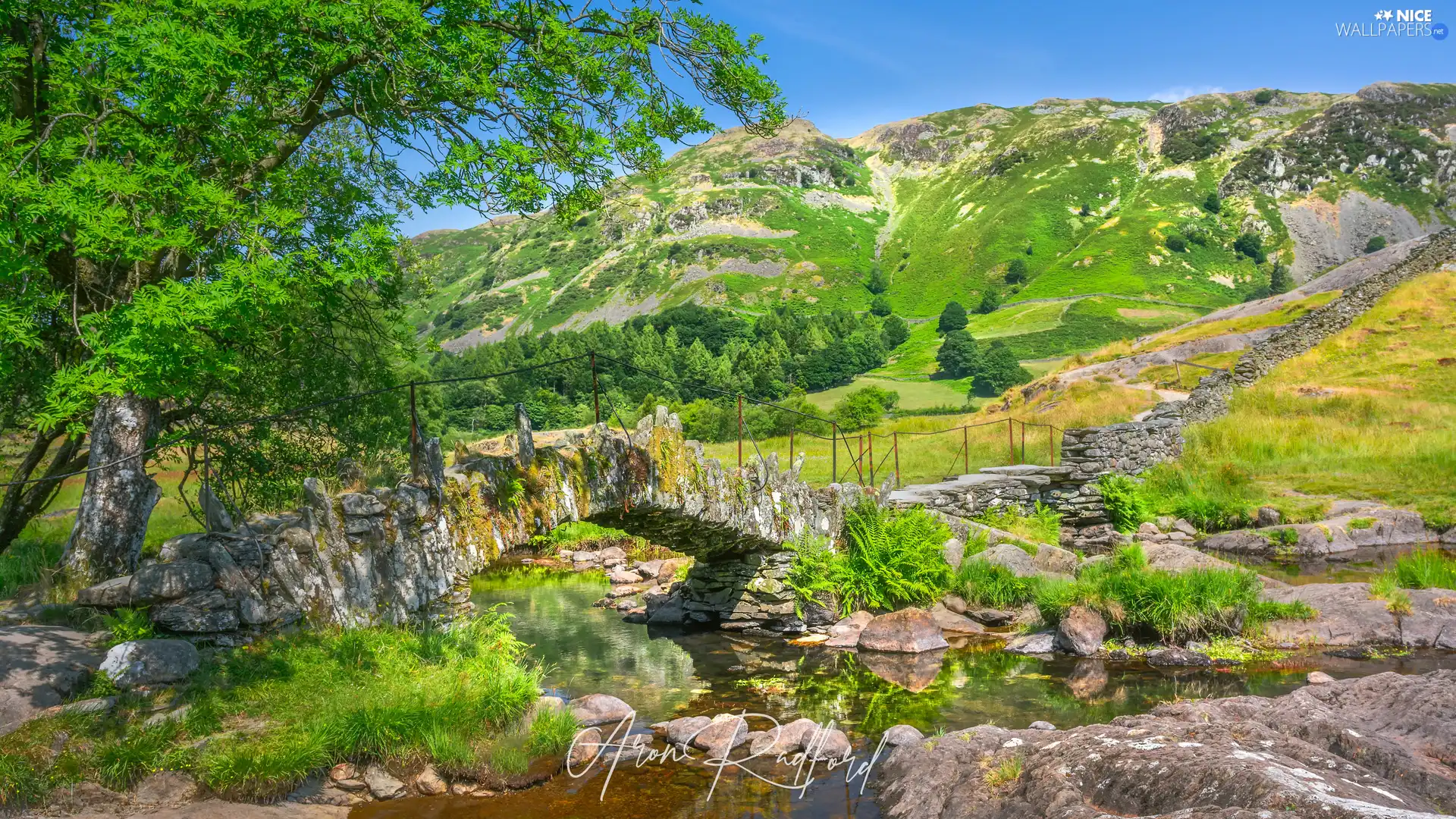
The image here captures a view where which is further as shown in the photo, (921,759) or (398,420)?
(398,420)

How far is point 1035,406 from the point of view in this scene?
130 ft

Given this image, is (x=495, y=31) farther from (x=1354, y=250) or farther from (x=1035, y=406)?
(x=1354, y=250)

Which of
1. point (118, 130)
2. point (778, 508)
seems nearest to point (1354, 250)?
point (778, 508)

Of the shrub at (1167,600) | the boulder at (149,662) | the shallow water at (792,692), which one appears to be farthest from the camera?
the shrub at (1167,600)

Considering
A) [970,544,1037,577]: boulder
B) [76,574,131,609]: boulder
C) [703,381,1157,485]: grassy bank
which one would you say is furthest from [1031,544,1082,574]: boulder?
[76,574,131,609]: boulder

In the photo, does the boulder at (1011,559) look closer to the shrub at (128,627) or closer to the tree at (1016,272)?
the shrub at (128,627)

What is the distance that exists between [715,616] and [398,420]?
26.0 feet

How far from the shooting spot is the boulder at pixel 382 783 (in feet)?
26.2

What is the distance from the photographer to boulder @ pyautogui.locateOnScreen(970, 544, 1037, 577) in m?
17.8

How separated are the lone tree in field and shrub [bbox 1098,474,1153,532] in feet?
55.8

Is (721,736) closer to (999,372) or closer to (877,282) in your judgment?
(999,372)

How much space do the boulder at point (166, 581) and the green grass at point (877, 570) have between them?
37.5 ft

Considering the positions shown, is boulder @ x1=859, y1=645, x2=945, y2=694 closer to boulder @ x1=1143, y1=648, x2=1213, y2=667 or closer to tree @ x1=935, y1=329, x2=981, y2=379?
boulder @ x1=1143, y1=648, x2=1213, y2=667

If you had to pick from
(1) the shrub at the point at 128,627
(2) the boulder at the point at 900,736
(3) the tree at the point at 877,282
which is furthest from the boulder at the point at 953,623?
(3) the tree at the point at 877,282
